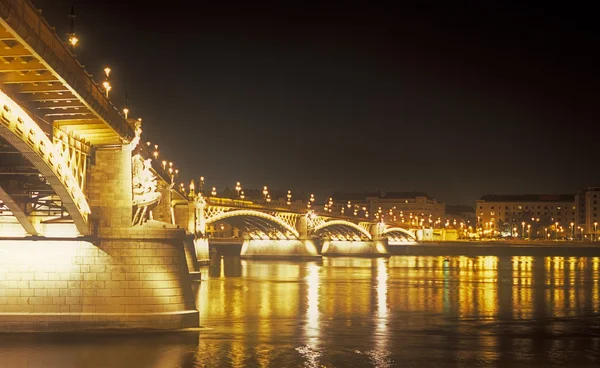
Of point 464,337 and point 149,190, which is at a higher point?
point 149,190

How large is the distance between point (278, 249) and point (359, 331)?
80.2m

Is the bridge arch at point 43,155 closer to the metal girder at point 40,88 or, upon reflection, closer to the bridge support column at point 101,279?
the metal girder at point 40,88

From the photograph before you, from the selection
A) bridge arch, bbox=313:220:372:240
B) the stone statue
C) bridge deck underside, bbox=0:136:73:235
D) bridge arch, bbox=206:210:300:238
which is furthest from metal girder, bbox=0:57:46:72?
bridge arch, bbox=313:220:372:240

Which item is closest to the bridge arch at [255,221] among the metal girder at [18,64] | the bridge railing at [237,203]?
the bridge railing at [237,203]

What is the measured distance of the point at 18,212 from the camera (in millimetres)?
33281

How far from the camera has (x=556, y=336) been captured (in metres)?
40.9

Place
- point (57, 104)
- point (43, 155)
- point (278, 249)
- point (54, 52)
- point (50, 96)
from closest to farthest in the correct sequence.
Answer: point (54, 52) < point (43, 155) < point (50, 96) < point (57, 104) < point (278, 249)

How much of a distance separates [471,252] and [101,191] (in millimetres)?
145981

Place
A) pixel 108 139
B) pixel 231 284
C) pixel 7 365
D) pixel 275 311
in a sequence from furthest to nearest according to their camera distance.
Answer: pixel 231 284 → pixel 275 311 → pixel 108 139 → pixel 7 365

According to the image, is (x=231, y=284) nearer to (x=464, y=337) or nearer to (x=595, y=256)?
(x=464, y=337)

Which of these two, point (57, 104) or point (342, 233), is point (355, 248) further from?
point (57, 104)

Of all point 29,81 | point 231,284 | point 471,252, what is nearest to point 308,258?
point 231,284

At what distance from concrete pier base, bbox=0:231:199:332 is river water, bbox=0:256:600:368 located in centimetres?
66

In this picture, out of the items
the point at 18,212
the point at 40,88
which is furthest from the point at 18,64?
the point at 18,212
